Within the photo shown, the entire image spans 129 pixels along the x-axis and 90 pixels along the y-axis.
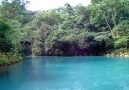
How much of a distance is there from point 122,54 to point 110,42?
4139mm

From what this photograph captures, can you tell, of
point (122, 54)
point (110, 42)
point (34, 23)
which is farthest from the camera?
point (34, 23)

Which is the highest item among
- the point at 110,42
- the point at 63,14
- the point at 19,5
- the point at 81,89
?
the point at 63,14

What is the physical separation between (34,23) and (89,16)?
14479mm

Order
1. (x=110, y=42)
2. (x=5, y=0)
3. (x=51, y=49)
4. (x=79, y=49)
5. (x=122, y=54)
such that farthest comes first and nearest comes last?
(x=51, y=49)
(x=79, y=49)
(x=110, y=42)
(x=122, y=54)
(x=5, y=0)

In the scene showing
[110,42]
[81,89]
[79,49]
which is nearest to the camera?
[81,89]

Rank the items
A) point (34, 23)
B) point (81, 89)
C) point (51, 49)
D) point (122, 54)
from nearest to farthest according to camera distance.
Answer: point (81, 89) < point (122, 54) < point (51, 49) < point (34, 23)

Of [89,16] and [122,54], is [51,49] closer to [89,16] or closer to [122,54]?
[89,16]

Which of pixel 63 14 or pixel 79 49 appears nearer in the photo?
pixel 79 49

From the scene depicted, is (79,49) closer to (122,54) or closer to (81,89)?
(122,54)

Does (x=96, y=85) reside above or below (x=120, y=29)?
below

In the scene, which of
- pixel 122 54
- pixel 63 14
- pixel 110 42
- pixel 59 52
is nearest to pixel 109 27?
pixel 110 42

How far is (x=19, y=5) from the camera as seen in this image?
21484 mm

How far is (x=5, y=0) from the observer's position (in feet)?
69.5

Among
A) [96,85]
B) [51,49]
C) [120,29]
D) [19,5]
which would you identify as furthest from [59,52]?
[96,85]
